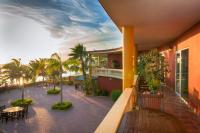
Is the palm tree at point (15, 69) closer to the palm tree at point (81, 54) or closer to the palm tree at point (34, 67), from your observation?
the palm tree at point (34, 67)

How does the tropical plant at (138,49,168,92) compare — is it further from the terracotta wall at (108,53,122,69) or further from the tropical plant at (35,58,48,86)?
the tropical plant at (35,58,48,86)

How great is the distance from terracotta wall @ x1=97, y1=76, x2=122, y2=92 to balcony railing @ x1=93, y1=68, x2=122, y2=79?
0.49 m

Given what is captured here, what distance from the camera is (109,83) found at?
20.3 meters

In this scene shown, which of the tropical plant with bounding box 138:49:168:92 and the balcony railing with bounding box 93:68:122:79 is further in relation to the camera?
the balcony railing with bounding box 93:68:122:79

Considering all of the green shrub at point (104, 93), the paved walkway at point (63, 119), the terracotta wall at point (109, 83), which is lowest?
the paved walkway at point (63, 119)

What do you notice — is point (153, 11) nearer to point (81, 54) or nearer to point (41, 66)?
point (81, 54)

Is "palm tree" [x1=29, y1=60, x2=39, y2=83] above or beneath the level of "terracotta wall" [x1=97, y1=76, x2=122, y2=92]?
above

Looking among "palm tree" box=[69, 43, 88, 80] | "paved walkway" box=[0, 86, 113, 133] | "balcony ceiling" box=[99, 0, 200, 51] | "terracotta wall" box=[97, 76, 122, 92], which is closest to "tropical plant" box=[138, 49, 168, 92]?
"balcony ceiling" box=[99, 0, 200, 51]

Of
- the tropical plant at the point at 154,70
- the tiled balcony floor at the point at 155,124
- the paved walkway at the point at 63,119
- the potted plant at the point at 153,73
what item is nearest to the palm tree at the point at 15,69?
the paved walkway at the point at 63,119

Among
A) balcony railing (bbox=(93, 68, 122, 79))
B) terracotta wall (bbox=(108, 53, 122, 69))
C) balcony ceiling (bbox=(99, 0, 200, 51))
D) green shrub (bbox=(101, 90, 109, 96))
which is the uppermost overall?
balcony ceiling (bbox=(99, 0, 200, 51))

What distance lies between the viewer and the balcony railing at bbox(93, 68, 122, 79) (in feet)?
58.9

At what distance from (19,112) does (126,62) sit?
1055cm

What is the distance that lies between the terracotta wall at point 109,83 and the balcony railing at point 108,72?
488 millimetres

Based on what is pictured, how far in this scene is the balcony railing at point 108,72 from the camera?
58.9ft
